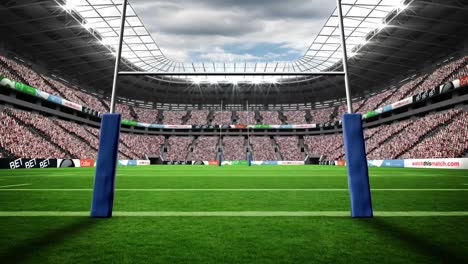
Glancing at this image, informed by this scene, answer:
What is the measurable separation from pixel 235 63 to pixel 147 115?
25.8 metres

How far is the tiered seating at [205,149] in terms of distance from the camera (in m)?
53.2

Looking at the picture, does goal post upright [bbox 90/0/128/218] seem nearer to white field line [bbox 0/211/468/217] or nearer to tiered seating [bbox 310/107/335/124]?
white field line [bbox 0/211/468/217]

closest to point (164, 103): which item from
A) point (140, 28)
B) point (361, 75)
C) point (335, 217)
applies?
point (140, 28)

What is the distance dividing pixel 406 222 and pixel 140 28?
3380 cm

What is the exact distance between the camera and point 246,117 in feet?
200

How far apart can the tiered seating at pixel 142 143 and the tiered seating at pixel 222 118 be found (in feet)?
41.0

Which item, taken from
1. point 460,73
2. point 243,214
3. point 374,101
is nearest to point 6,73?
point 243,214

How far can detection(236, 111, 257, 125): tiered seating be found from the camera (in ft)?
197

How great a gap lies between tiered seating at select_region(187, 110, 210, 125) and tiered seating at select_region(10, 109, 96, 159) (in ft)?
88.4

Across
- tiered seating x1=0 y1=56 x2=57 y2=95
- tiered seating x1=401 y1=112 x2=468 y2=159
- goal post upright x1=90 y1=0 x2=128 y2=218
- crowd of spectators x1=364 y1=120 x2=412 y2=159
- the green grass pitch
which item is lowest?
the green grass pitch

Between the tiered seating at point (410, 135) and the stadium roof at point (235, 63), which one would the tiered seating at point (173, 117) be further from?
the tiered seating at point (410, 135)

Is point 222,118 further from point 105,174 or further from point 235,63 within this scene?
point 105,174

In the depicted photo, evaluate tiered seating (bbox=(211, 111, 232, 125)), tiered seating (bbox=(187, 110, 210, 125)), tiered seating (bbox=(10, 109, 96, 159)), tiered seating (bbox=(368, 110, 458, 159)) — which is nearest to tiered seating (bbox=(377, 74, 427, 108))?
tiered seating (bbox=(368, 110, 458, 159))

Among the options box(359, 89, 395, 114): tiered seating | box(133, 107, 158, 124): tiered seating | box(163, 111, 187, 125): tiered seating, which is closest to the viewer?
box(359, 89, 395, 114): tiered seating
